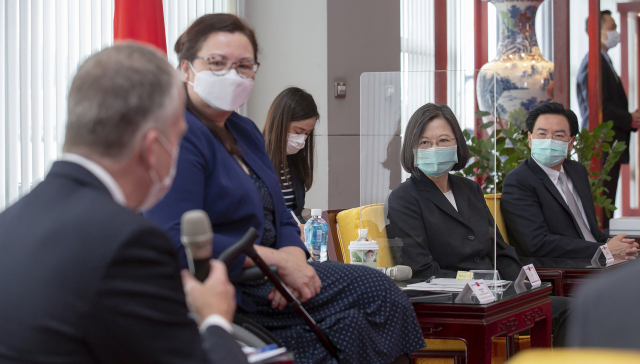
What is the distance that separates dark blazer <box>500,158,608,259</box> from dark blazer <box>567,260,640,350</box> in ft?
9.90

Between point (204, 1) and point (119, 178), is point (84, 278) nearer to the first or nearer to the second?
point (119, 178)

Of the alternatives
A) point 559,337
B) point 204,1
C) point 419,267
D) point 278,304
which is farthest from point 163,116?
point 204,1

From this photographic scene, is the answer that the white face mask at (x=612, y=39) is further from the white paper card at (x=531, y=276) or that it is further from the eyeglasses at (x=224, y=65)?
the eyeglasses at (x=224, y=65)

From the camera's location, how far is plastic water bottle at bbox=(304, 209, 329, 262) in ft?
10.2

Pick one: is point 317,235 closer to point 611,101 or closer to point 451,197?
point 451,197

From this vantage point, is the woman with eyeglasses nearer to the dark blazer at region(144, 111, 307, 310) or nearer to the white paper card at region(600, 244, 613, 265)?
the dark blazer at region(144, 111, 307, 310)

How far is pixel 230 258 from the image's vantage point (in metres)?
1.34

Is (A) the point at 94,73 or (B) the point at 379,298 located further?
(B) the point at 379,298

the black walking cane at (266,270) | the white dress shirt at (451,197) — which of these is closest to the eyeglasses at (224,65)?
the black walking cane at (266,270)

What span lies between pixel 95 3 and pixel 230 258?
8.97 ft

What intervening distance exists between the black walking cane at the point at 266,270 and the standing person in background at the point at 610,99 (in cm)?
499

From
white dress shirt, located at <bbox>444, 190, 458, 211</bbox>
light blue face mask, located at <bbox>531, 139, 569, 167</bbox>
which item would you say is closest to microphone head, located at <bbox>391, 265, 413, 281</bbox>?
white dress shirt, located at <bbox>444, 190, 458, 211</bbox>

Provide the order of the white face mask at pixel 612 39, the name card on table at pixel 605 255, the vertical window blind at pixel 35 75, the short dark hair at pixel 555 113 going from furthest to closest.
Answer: the white face mask at pixel 612 39 < the short dark hair at pixel 555 113 < the name card on table at pixel 605 255 < the vertical window blind at pixel 35 75

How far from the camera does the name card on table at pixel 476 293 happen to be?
6.96ft
